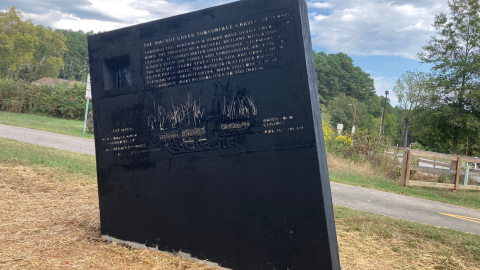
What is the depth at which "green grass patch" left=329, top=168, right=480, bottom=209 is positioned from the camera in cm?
979

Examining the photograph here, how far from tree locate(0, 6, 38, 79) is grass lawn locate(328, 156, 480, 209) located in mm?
40287

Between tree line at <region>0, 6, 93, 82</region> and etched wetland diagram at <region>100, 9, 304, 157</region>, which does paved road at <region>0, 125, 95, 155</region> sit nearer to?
etched wetland diagram at <region>100, 9, 304, 157</region>

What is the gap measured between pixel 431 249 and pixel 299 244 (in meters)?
2.34

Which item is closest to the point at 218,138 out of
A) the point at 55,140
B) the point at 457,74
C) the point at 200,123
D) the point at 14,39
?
the point at 200,123

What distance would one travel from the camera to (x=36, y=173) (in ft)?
23.6

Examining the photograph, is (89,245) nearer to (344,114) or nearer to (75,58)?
(344,114)

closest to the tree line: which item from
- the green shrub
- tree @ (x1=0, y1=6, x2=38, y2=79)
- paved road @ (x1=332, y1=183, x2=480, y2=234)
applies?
tree @ (x1=0, y1=6, x2=38, y2=79)

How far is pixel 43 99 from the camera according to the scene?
2412 cm

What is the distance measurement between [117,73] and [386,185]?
954 centimetres

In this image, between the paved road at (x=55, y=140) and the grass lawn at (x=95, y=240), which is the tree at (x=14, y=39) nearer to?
the paved road at (x=55, y=140)

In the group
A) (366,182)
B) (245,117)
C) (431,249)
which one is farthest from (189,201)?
(366,182)

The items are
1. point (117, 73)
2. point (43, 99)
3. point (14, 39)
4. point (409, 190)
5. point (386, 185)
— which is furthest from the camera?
point (14, 39)

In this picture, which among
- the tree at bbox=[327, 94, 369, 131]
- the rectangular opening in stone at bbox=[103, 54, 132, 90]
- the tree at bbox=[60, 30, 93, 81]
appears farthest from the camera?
the tree at bbox=[60, 30, 93, 81]

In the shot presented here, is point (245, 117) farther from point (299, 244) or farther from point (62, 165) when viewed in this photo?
point (62, 165)
